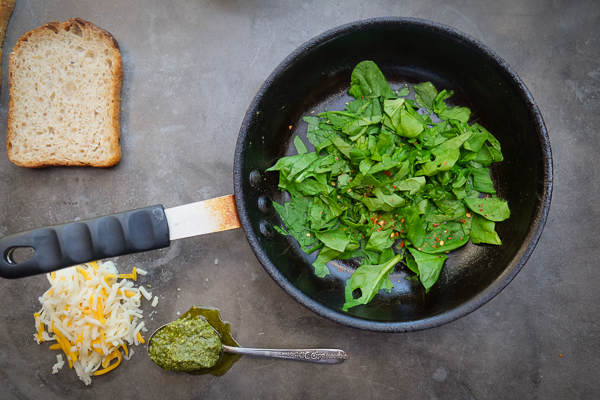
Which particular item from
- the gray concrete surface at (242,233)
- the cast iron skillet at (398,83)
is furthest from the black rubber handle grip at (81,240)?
the gray concrete surface at (242,233)

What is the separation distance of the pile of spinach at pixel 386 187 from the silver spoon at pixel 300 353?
0.26m

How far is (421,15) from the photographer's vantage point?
1921 mm

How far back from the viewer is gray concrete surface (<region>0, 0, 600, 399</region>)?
1857mm

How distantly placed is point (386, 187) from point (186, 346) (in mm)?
1109

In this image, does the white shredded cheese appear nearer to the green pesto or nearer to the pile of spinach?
the green pesto

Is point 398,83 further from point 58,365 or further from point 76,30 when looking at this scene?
point 58,365

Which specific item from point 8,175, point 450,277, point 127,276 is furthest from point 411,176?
point 8,175

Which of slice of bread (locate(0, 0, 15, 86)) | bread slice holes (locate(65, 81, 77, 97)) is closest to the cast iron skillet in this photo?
bread slice holes (locate(65, 81, 77, 97))

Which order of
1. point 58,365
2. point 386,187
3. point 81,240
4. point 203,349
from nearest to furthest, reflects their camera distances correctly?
point 81,240, point 386,187, point 203,349, point 58,365

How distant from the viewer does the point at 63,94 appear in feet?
6.44

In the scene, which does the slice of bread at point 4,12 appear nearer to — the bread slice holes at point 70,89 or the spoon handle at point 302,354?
the bread slice holes at point 70,89

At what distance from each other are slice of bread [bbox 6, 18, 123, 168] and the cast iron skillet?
2.54ft

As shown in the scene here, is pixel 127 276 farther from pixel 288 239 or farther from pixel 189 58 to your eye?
pixel 189 58

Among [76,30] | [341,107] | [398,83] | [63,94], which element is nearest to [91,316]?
[63,94]
